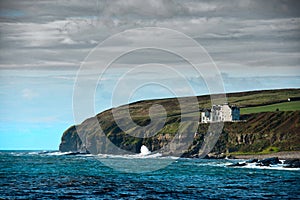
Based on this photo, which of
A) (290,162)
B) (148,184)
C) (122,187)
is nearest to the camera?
(122,187)

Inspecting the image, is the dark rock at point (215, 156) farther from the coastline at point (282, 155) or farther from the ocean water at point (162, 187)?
the ocean water at point (162, 187)

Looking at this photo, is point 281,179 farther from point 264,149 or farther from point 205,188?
point 264,149

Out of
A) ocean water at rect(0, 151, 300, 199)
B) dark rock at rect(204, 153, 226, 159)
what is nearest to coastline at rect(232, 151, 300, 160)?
dark rock at rect(204, 153, 226, 159)

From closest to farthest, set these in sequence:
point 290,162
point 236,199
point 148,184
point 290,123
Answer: point 236,199 < point 148,184 < point 290,162 < point 290,123

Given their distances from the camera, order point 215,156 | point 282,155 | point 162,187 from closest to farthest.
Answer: point 162,187, point 282,155, point 215,156

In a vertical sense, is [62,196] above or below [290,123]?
below

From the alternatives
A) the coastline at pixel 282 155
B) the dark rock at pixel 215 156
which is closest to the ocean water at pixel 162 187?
the coastline at pixel 282 155

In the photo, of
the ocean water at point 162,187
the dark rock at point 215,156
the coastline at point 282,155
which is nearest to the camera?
the ocean water at point 162,187

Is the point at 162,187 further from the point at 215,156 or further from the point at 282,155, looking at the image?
the point at 215,156

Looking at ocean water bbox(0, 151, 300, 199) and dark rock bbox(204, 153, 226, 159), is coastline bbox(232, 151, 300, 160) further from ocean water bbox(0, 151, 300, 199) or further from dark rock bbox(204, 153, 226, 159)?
ocean water bbox(0, 151, 300, 199)

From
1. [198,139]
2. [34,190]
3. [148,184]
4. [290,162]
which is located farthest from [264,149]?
[34,190]

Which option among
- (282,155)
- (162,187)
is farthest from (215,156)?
(162,187)
